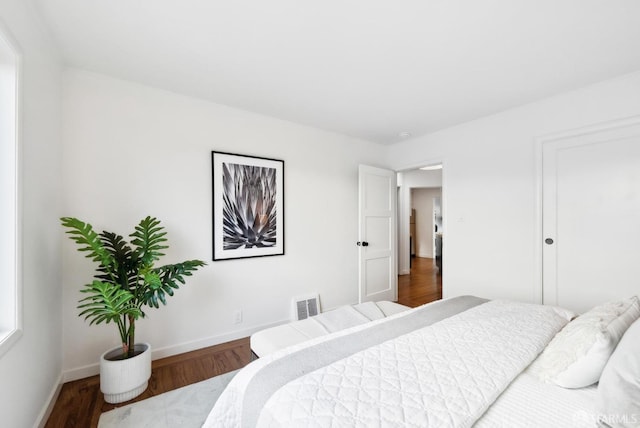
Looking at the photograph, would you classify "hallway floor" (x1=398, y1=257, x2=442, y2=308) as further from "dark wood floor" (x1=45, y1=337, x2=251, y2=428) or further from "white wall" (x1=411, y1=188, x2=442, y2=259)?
"dark wood floor" (x1=45, y1=337, x2=251, y2=428)

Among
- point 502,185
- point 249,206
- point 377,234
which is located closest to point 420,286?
point 377,234

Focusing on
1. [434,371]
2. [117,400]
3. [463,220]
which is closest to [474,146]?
[463,220]

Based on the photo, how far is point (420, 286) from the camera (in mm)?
4891

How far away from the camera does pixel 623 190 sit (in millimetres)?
2219

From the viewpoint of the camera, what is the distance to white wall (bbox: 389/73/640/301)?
2.36 m

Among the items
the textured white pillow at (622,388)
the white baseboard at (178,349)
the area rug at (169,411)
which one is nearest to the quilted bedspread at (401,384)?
the textured white pillow at (622,388)

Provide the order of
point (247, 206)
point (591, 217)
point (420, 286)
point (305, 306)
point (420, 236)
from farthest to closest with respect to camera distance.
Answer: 1. point (420, 236)
2. point (420, 286)
3. point (305, 306)
4. point (247, 206)
5. point (591, 217)

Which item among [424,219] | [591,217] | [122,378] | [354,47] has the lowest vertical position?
[122,378]

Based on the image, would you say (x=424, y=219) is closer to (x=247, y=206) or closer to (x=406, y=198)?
(x=406, y=198)

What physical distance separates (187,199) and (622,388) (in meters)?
2.78

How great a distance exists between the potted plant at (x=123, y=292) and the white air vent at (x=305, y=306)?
142cm

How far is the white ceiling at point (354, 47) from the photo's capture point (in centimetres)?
150

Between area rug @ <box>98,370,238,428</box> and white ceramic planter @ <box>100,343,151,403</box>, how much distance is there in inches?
3.5

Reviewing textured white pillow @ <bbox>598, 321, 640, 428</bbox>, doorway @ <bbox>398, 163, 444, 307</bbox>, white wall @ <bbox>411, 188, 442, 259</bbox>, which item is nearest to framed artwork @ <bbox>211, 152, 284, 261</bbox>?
doorway @ <bbox>398, 163, 444, 307</bbox>
